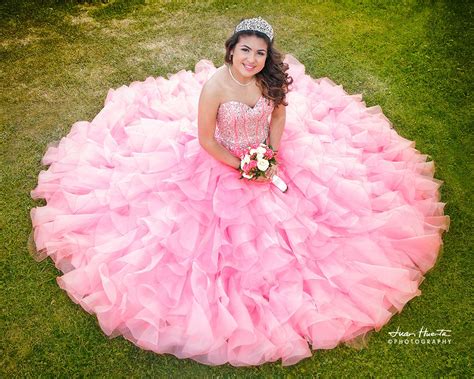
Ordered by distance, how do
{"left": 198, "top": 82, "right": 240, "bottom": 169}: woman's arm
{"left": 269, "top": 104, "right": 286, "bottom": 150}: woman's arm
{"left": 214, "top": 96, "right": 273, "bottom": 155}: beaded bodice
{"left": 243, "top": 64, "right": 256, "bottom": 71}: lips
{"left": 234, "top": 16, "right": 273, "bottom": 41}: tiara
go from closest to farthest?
{"left": 234, "top": 16, "right": 273, "bottom": 41}: tiara < {"left": 243, "top": 64, "right": 256, "bottom": 71}: lips < {"left": 198, "top": 82, "right": 240, "bottom": 169}: woman's arm < {"left": 214, "top": 96, "right": 273, "bottom": 155}: beaded bodice < {"left": 269, "top": 104, "right": 286, "bottom": 150}: woman's arm

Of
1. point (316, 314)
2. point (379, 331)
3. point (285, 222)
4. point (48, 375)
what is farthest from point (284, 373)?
point (48, 375)

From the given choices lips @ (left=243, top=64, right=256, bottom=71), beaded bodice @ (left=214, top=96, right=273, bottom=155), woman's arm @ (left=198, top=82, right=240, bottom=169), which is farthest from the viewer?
beaded bodice @ (left=214, top=96, right=273, bottom=155)

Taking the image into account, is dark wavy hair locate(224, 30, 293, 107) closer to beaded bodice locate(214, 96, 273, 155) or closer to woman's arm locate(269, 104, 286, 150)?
beaded bodice locate(214, 96, 273, 155)

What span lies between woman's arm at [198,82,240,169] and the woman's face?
0.81 ft

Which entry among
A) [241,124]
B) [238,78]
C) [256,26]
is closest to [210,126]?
[241,124]

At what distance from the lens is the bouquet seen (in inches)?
123

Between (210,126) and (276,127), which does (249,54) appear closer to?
(210,126)

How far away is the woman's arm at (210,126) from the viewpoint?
299 centimetres

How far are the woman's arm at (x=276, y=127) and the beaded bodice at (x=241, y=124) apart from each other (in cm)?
7

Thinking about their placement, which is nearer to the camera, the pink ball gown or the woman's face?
the woman's face

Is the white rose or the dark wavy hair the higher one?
the dark wavy hair

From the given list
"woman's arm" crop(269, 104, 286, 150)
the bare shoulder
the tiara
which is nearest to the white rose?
"woman's arm" crop(269, 104, 286, 150)

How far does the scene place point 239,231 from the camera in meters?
3.22

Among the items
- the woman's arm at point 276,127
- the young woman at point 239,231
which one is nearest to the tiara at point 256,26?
the young woman at point 239,231
